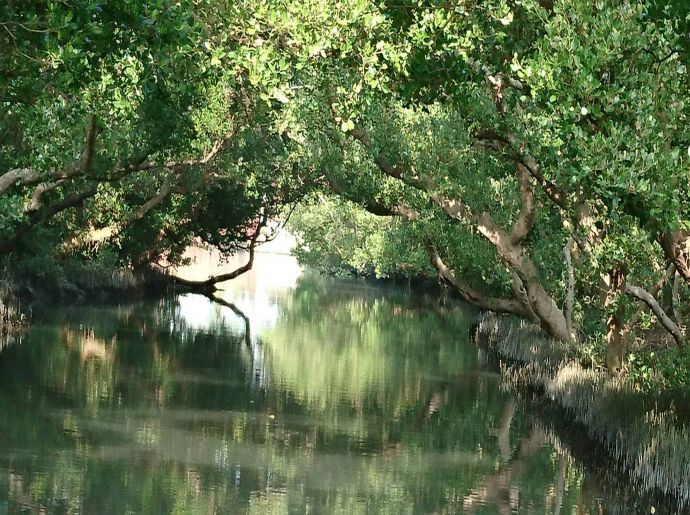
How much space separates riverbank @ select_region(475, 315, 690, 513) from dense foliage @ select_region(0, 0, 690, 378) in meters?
0.99

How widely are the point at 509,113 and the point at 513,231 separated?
17.0 feet

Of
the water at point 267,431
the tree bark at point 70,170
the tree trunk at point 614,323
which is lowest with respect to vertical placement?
the water at point 267,431

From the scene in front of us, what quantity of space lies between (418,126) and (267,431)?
11843mm

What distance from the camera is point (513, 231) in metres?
25.8

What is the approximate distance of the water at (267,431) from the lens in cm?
1373

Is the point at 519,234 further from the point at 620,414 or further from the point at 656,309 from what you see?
the point at 620,414

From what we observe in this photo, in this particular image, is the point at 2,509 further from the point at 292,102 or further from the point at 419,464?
the point at 292,102

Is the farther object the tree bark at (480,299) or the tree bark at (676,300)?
the tree bark at (480,299)

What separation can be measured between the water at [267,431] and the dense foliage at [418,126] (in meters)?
2.94

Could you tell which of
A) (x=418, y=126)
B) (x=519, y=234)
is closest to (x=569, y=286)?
(x=519, y=234)

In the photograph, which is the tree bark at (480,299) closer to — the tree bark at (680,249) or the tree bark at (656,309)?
the tree bark at (656,309)

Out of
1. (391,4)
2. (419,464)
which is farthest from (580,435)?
(391,4)

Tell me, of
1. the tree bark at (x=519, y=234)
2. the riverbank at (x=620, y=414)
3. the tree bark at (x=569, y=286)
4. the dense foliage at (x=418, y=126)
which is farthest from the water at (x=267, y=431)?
the dense foliage at (x=418, y=126)

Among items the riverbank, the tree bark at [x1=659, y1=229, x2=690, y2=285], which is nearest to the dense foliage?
the tree bark at [x1=659, y1=229, x2=690, y2=285]
